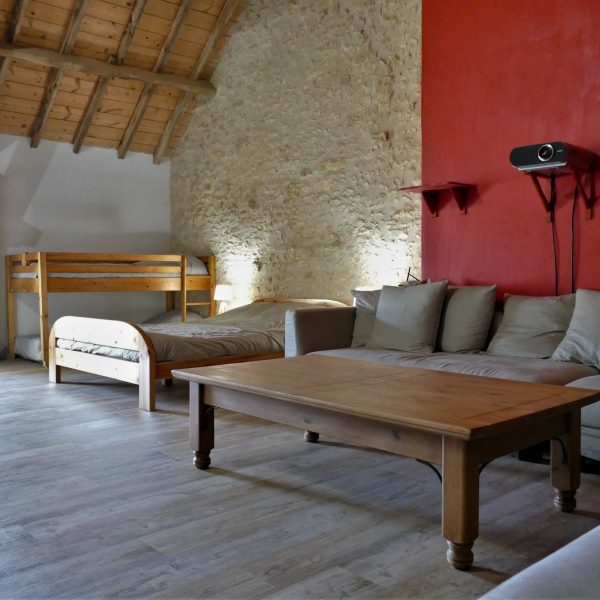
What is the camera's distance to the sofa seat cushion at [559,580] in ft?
3.28

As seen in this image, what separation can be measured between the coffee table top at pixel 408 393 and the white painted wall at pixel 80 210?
485cm

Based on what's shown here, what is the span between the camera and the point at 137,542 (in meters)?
2.08

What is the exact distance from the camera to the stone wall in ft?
16.8

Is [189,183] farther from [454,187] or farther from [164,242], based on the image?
[454,187]

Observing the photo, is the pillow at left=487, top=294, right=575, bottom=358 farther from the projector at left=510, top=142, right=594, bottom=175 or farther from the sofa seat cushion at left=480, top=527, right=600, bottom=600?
the sofa seat cushion at left=480, top=527, right=600, bottom=600

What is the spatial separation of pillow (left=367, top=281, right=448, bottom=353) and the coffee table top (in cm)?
82

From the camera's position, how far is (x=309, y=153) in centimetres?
602

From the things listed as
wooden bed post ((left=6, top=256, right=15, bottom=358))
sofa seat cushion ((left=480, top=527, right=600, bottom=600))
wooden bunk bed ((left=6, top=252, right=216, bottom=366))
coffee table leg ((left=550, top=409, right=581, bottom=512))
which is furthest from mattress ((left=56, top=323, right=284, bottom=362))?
sofa seat cushion ((left=480, top=527, right=600, bottom=600))

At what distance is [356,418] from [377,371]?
2.22 feet

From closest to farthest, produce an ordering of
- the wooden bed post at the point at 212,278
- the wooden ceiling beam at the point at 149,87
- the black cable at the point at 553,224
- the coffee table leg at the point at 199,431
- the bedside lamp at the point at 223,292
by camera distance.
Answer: the coffee table leg at the point at 199,431 < the black cable at the point at 553,224 < the wooden ceiling beam at the point at 149,87 < the bedside lamp at the point at 223,292 < the wooden bed post at the point at 212,278

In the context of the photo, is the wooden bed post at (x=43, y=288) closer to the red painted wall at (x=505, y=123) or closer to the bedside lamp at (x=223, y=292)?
the bedside lamp at (x=223, y=292)

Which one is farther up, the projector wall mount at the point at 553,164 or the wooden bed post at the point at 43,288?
the projector wall mount at the point at 553,164

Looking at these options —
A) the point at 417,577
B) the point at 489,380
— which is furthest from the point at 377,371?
the point at 417,577

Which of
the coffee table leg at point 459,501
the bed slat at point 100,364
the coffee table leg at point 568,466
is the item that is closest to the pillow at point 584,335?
the coffee table leg at point 568,466
